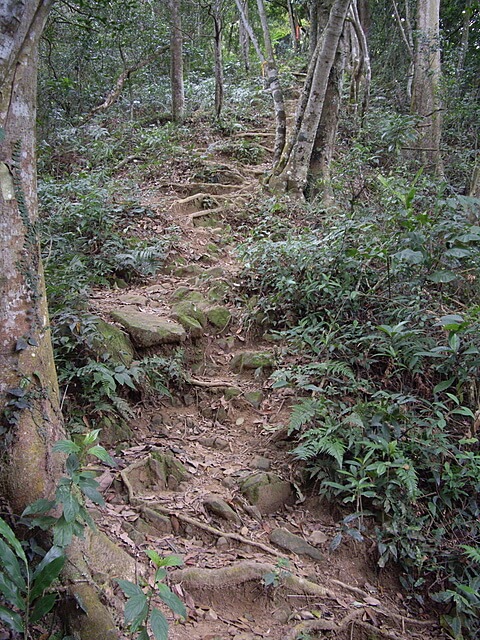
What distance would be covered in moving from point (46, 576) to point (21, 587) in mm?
110

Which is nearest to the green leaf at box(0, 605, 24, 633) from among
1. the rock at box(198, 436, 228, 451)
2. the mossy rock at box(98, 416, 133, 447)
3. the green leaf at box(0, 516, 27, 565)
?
the green leaf at box(0, 516, 27, 565)

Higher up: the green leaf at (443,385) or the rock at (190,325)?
the rock at (190,325)

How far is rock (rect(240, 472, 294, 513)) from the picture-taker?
3.73 m

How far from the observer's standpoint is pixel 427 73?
10344 mm

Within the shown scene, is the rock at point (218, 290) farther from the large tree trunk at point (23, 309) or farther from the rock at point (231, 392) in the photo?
the large tree trunk at point (23, 309)

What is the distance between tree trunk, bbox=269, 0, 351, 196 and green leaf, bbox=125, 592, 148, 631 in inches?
274

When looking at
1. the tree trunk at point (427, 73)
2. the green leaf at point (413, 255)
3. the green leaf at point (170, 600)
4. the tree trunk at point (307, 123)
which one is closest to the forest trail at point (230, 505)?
the green leaf at point (170, 600)

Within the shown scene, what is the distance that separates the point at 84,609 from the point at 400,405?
107 inches

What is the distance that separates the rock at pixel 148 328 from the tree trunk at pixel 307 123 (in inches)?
161

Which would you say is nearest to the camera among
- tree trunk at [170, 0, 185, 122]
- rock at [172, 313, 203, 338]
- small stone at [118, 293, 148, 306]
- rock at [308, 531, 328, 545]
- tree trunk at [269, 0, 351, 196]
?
rock at [308, 531, 328, 545]

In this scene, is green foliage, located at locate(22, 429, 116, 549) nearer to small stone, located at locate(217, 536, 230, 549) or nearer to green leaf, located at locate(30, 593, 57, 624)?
green leaf, located at locate(30, 593, 57, 624)

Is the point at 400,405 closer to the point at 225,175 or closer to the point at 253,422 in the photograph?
the point at 253,422

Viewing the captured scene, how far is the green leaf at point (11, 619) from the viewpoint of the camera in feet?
6.78

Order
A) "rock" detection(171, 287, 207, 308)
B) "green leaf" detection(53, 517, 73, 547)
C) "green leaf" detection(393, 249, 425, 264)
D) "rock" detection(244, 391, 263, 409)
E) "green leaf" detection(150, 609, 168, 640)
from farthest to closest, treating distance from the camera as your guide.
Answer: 1. "rock" detection(171, 287, 207, 308)
2. "rock" detection(244, 391, 263, 409)
3. "green leaf" detection(393, 249, 425, 264)
4. "green leaf" detection(53, 517, 73, 547)
5. "green leaf" detection(150, 609, 168, 640)
